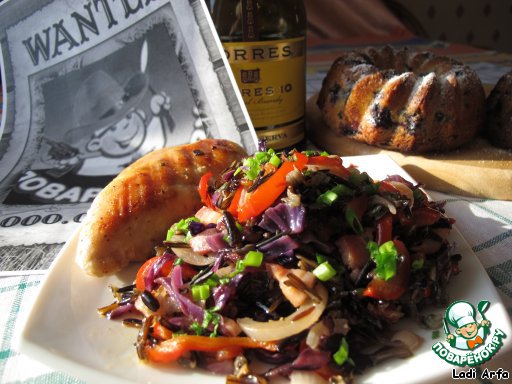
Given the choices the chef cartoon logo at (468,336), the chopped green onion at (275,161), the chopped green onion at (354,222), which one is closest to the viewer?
the chef cartoon logo at (468,336)

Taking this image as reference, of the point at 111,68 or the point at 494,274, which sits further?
the point at 111,68

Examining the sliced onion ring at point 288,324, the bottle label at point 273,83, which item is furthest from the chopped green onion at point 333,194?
the bottle label at point 273,83

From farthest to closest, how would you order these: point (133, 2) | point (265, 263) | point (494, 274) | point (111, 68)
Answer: point (111, 68) < point (133, 2) < point (494, 274) < point (265, 263)

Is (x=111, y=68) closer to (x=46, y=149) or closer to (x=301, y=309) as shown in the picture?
(x=46, y=149)

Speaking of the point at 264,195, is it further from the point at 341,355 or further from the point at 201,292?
the point at 341,355

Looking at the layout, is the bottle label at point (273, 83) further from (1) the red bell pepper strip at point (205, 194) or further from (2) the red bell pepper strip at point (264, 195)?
(2) the red bell pepper strip at point (264, 195)

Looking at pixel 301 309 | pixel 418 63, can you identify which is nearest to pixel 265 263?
pixel 301 309

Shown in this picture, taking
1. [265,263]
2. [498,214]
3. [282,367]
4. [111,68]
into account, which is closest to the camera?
[282,367]
